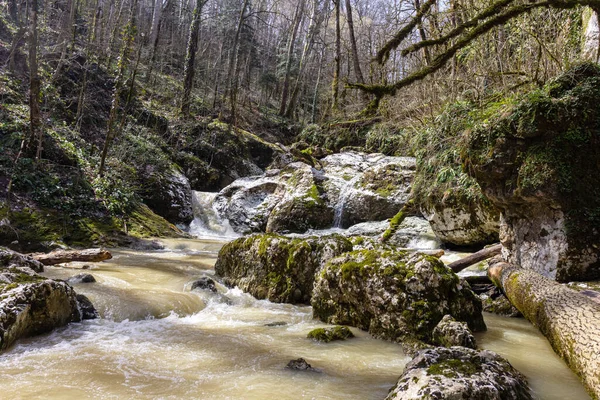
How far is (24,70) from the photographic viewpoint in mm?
13836

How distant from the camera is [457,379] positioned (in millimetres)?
2436

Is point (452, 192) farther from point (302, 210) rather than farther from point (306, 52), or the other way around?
point (306, 52)

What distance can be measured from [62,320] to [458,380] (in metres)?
4.29

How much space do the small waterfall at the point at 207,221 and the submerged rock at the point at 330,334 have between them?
33.0ft

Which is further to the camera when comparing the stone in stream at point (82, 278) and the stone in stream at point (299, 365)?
the stone in stream at point (82, 278)

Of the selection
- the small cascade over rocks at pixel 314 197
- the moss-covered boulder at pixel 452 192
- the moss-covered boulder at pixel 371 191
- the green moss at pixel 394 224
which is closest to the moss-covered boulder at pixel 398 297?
the moss-covered boulder at pixel 452 192

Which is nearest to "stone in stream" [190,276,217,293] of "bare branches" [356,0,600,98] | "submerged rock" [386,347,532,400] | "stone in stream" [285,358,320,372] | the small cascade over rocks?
"stone in stream" [285,358,320,372]

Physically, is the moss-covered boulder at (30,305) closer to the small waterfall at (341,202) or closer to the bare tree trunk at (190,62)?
the small waterfall at (341,202)

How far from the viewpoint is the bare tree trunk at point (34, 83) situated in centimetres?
941

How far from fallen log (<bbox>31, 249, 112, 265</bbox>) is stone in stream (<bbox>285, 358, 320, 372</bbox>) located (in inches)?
217

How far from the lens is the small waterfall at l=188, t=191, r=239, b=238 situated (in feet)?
47.2

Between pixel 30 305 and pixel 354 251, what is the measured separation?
155 inches

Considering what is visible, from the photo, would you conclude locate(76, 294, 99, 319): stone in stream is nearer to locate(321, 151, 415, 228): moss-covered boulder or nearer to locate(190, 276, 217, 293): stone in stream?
locate(190, 276, 217, 293): stone in stream

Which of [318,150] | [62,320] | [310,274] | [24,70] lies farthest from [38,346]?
[318,150]
